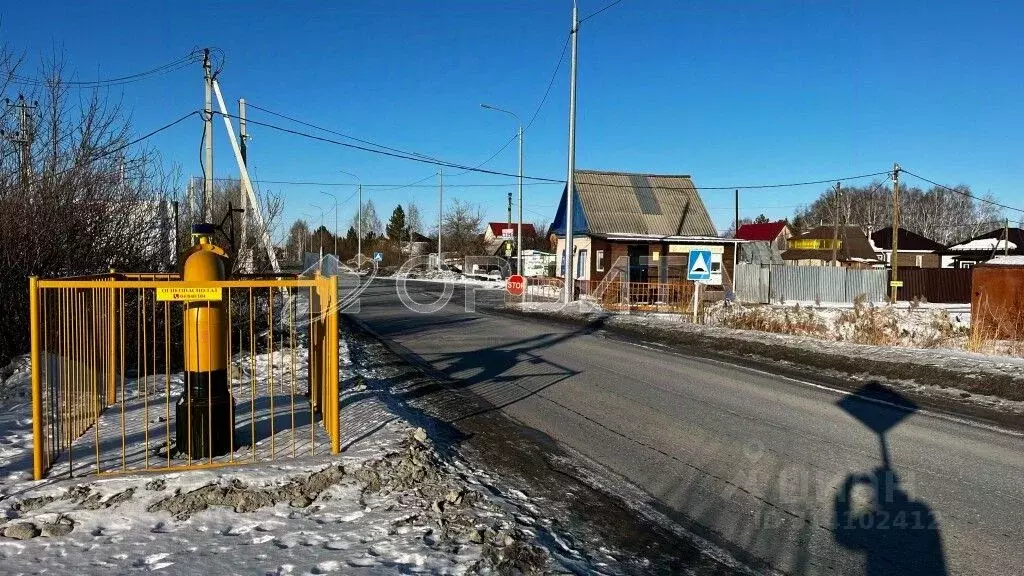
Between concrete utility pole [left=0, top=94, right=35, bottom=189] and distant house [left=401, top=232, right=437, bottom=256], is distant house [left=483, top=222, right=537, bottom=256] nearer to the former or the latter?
distant house [left=401, top=232, right=437, bottom=256]

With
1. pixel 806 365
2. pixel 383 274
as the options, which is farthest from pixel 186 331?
pixel 383 274

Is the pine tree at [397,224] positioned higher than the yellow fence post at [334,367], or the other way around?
the pine tree at [397,224]

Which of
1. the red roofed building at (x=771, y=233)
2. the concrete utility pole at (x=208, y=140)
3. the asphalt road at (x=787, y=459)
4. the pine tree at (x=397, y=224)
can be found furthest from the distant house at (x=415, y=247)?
the asphalt road at (x=787, y=459)

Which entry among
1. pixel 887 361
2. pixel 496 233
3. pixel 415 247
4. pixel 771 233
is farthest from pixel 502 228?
pixel 887 361

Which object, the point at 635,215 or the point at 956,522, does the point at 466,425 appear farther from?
the point at 635,215

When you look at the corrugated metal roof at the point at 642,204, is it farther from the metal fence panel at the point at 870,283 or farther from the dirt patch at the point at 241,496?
the dirt patch at the point at 241,496

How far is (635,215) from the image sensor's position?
35906mm

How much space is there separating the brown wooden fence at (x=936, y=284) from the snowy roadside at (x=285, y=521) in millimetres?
45536

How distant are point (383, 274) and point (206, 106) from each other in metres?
50.6

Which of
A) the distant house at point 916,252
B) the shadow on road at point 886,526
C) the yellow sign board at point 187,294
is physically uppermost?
the distant house at point 916,252

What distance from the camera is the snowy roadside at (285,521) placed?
3914 mm

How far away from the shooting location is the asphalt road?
4586mm

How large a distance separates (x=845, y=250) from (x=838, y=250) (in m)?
0.63

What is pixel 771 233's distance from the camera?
108 meters
